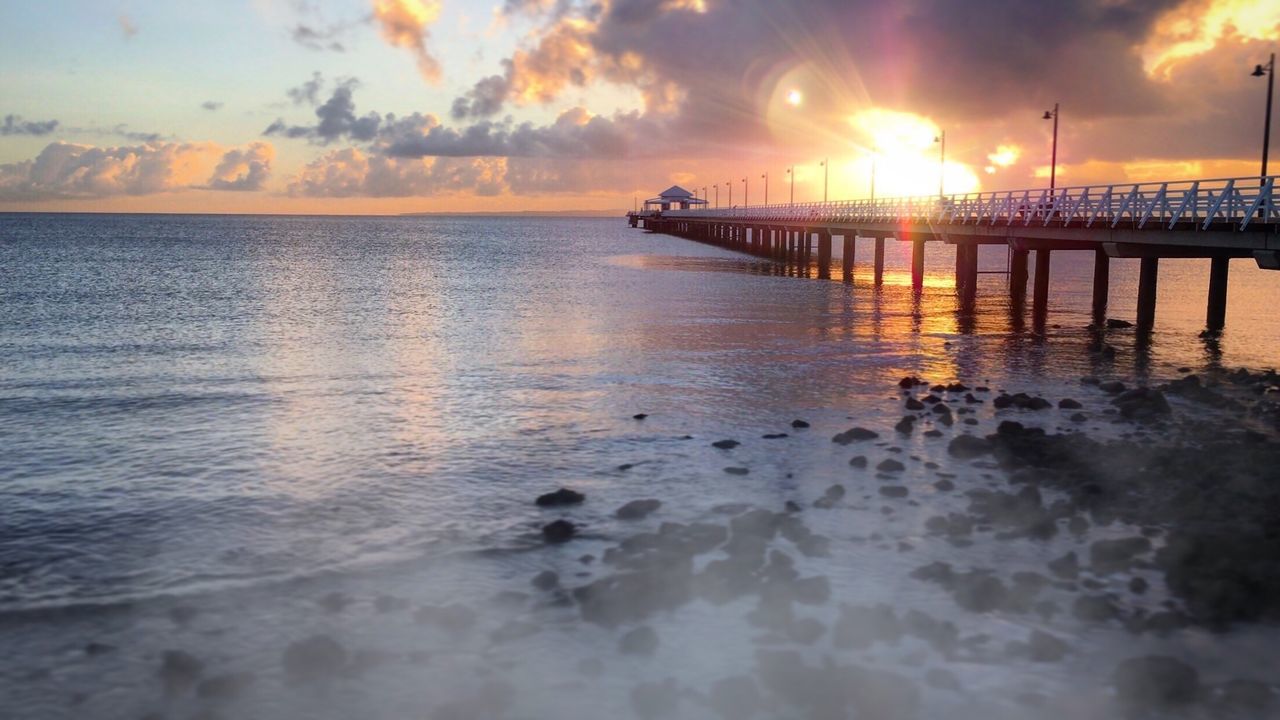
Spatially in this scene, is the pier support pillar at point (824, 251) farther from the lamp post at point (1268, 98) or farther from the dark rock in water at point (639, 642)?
the dark rock in water at point (639, 642)

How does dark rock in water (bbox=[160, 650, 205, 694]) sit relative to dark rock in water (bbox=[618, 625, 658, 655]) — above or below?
below

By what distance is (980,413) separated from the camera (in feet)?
50.1

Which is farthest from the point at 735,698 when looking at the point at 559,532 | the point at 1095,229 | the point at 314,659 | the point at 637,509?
the point at 1095,229

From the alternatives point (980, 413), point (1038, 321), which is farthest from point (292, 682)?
point (1038, 321)

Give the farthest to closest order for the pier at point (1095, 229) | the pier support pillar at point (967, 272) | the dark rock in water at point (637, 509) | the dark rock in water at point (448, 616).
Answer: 1. the pier support pillar at point (967, 272)
2. the pier at point (1095, 229)
3. the dark rock in water at point (637, 509)
4. the dark rock in water at point (448, 616)

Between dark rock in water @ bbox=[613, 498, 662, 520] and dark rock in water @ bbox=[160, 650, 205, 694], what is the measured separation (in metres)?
4.34

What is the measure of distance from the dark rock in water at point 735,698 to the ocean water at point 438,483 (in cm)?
18

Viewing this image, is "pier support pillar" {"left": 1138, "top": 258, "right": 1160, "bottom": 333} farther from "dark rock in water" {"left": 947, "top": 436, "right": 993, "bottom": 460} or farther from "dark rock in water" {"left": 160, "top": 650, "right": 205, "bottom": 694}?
"dark rock in water" {"left": 160, "top": 650, "right": 205, "bottom": 694}

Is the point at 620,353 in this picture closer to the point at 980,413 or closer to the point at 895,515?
the point at 980,413

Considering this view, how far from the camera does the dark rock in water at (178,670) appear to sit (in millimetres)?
6918

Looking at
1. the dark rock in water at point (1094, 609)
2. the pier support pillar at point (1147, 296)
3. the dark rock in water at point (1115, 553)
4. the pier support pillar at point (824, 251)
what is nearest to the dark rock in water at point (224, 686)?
the dark rock in water at point (1094, 609)

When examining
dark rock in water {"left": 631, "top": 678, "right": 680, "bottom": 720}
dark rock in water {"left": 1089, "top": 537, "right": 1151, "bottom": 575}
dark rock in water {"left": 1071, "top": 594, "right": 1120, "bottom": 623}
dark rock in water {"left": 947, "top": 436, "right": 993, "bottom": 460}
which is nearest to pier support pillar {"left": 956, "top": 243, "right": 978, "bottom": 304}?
dark rock in water {"left": 947, "top": 436, "right": 993, "bottom": 460}

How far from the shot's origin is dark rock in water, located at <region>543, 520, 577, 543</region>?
9.61 m

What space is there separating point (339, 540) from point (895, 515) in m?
5.67
